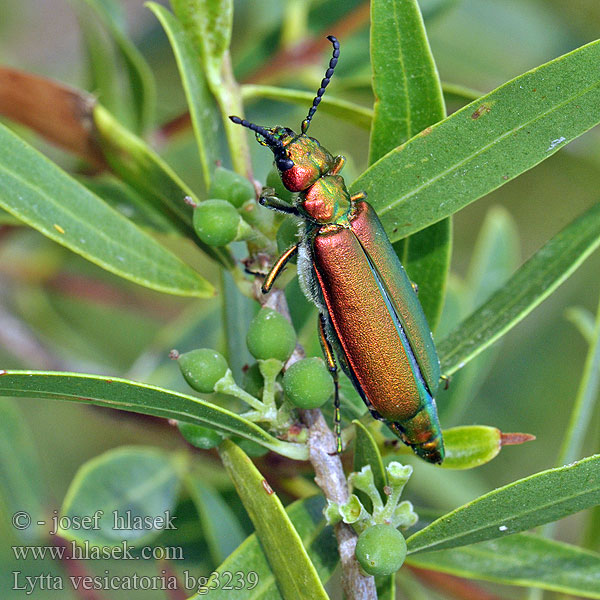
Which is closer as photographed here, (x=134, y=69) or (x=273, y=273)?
(x=273, y=273)

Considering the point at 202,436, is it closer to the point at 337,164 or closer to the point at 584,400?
the point at 337,164

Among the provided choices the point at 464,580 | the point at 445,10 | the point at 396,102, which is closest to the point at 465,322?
the point at 396,102

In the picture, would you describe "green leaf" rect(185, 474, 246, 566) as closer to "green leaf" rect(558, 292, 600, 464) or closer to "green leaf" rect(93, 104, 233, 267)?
"green leaf" rect(93, 104, 233, 267)

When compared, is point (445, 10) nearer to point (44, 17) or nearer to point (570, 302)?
point (570, 302)

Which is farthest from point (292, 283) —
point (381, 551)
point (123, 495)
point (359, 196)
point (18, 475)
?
point (18, 475)

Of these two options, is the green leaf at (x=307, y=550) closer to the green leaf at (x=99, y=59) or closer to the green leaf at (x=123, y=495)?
the green leaf at (x=123, y=495)

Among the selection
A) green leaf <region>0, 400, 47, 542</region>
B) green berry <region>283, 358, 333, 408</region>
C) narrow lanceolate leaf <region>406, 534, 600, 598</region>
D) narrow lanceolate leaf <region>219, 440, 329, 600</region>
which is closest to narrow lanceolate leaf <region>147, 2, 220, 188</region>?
green berry <region>283, 358, 333, 408</region>
